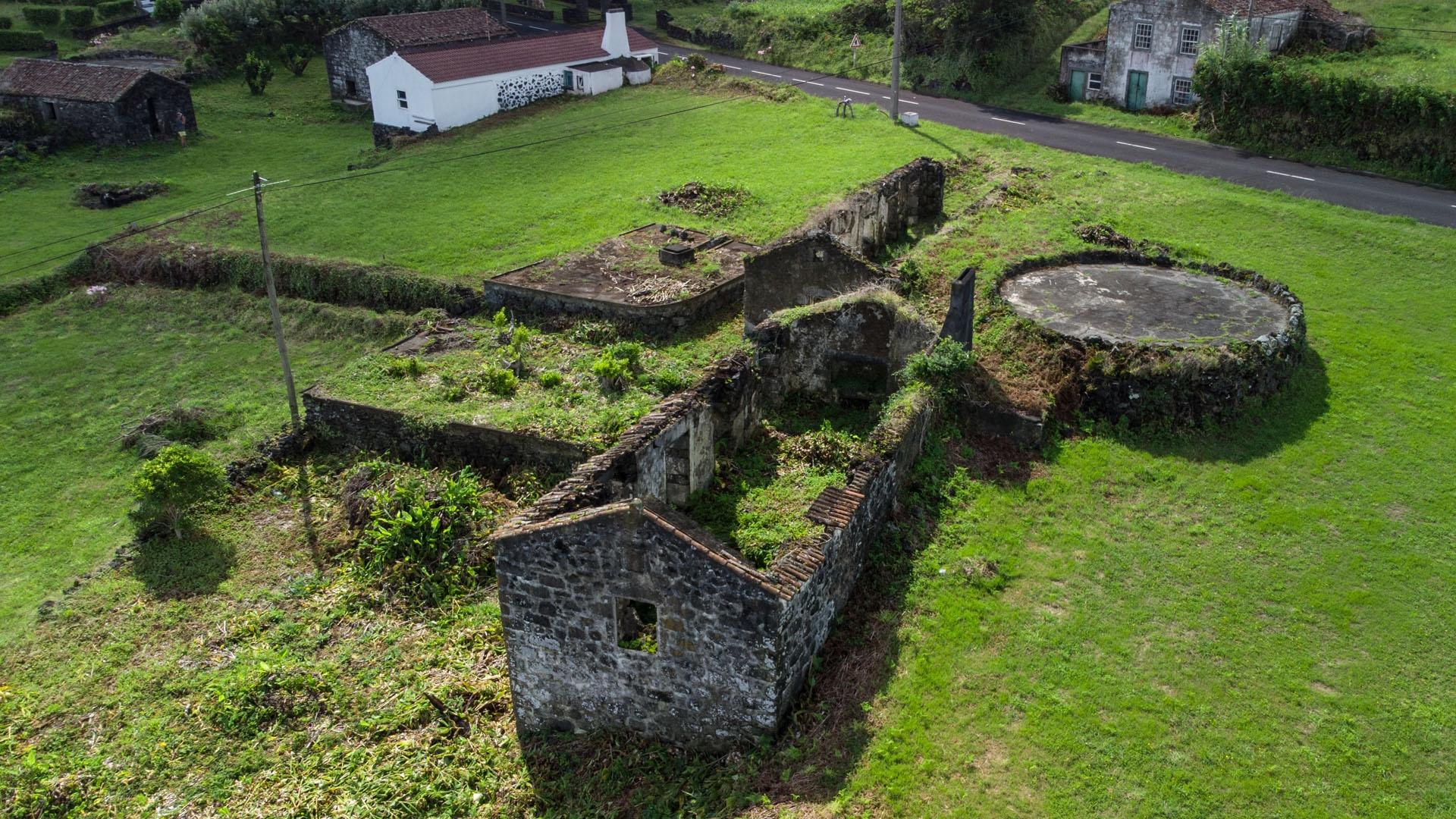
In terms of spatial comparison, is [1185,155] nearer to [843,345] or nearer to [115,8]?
[843,345]

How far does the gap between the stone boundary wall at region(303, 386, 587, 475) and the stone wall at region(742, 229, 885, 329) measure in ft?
18.1

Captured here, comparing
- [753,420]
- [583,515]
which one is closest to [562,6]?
[753,420]

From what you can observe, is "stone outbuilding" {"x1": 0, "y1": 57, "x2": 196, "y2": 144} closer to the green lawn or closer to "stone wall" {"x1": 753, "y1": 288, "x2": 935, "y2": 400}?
the green lawn

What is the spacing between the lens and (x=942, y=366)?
60.8 feet

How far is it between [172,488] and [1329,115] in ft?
110

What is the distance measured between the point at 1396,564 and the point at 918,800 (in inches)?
351

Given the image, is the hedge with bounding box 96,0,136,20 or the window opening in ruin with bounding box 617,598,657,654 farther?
the hedge with bounding box 96,0,136,20

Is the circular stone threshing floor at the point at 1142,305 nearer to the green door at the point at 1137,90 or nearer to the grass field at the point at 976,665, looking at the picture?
the grass field at the point at 976,665

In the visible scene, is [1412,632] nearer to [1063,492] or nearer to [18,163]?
[1063,492]

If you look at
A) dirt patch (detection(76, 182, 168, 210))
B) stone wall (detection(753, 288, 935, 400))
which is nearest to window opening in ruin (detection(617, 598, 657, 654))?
stone wall (detection(753, 288, 935, 400))

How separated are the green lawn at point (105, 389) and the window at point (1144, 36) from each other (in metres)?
28.2

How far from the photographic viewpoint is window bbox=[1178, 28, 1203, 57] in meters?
37.1

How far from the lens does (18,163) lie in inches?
1534

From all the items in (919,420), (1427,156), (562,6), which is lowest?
(919,420)
